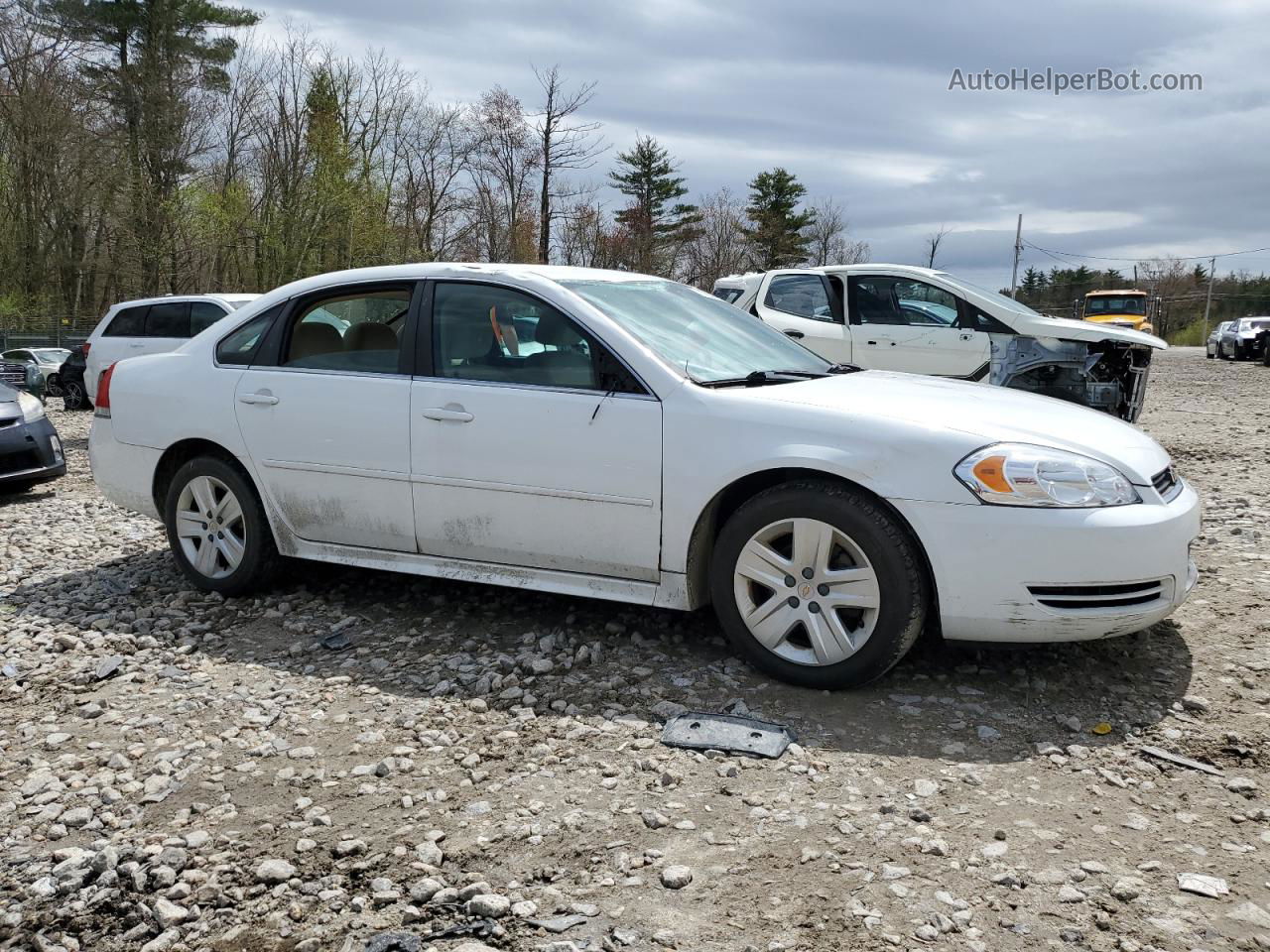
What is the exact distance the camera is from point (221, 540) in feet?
16.9

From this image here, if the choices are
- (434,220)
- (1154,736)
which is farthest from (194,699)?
(434,220)

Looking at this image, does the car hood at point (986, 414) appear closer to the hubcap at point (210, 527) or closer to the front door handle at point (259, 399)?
the front door handle at point (259, 399)

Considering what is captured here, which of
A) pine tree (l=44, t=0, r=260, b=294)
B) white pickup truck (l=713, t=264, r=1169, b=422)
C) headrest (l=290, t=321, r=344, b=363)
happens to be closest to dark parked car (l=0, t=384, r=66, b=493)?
headrest (l=290, t=321, r=344, b=363)

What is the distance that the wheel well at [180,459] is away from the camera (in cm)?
513

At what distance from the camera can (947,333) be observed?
980 cm

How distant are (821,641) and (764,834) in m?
1.00

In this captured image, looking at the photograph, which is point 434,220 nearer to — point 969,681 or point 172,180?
point 172,180

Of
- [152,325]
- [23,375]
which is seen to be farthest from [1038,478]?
[23,375]

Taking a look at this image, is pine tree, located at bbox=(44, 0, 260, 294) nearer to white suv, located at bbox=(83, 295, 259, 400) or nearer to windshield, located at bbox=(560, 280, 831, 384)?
white suv, located at bbox=(83, 295, 259, 400)

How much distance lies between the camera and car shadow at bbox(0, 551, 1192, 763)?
11.7ft

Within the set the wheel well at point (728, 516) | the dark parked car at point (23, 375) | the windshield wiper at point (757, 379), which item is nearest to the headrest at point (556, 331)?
the windshield wiper at point (757, 379)

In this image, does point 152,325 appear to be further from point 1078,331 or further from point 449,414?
point 1078,331

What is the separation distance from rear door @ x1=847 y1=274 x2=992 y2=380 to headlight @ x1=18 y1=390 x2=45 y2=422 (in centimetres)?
736

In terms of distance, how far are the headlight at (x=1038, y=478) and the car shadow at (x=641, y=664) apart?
76 centimetres
